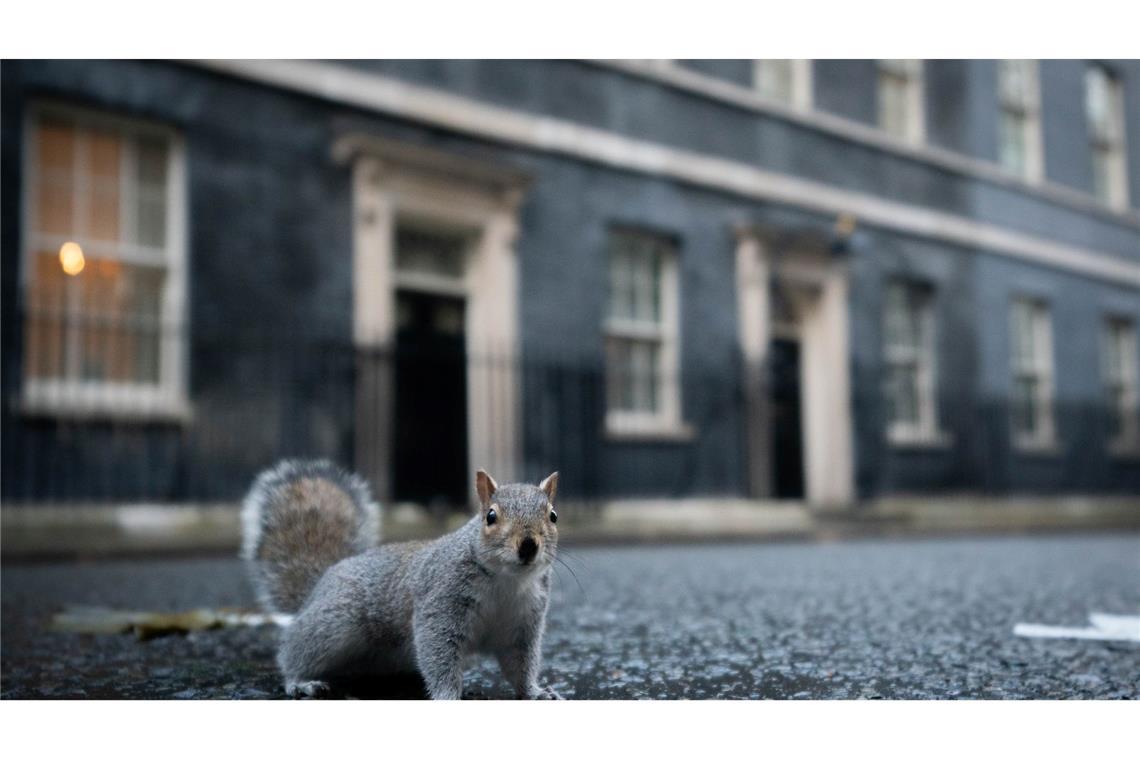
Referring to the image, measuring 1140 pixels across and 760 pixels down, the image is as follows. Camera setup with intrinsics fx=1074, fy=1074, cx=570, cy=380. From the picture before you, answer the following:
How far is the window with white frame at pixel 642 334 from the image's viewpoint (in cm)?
1062

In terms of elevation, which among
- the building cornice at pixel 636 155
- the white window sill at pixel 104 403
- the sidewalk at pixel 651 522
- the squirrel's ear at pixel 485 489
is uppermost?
the building cornice at pixel 636 155

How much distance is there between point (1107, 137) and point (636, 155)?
866 centimetres

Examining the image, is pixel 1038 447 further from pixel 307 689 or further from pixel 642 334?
pixel 307 689

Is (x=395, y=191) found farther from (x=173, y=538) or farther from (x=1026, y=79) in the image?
(x=1026, y=79)

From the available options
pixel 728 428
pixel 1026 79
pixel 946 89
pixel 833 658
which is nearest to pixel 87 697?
pixel 833 658

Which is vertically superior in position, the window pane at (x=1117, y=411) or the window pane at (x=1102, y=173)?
the window pane at (x=1102, y=173)

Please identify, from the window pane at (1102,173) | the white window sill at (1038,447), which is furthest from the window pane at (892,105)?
the white window sill at (1038,447)

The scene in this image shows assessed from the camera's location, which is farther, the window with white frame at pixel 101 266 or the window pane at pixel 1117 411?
the window pane at pixel 1117 411

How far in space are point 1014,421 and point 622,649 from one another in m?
13.2

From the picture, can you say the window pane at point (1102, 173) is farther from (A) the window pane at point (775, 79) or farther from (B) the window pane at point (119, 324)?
(B) the window pane at point (119, 324)

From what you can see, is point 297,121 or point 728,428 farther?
point 728,428

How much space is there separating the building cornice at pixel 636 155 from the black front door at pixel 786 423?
177cm

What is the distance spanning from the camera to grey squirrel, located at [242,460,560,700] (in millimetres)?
1688

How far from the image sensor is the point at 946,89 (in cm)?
1402
